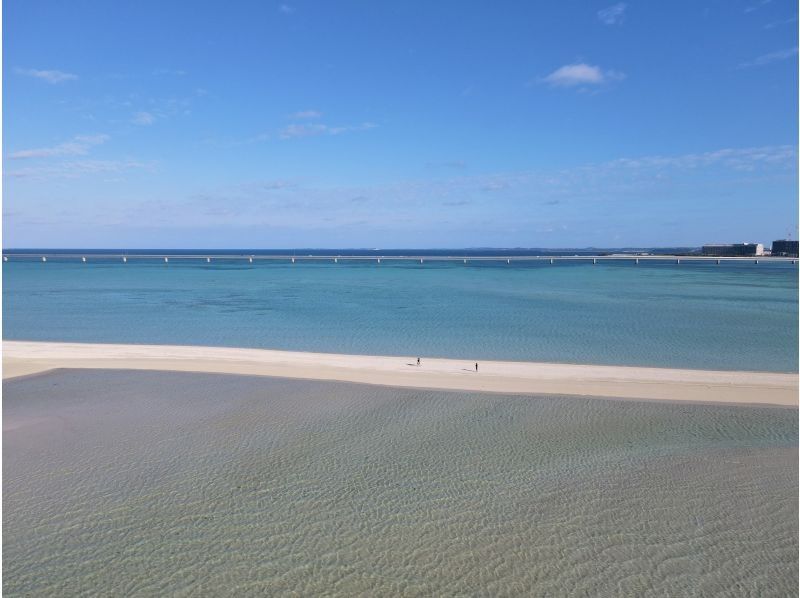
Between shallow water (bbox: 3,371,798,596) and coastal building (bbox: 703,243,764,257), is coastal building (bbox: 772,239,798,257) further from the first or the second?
shallow water (bbox: 3,371,798,596)

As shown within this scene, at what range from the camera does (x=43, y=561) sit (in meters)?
8.23

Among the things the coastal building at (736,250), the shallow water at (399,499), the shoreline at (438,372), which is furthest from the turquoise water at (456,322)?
the coastal building at (736,250)

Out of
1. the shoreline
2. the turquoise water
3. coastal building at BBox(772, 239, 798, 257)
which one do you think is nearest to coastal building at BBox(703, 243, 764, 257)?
coastal building at BBox(772, 239, 798, 257)

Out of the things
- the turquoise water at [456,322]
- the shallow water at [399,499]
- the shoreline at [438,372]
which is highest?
the turquoise water at [456,322]

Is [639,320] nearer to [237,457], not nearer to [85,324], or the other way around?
[237,457]

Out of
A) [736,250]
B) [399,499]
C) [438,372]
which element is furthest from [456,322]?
[736,250]

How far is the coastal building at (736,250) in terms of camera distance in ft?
455

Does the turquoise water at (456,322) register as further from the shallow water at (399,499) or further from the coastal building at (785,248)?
the coastal building at (785,248)

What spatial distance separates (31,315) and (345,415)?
1347 inches

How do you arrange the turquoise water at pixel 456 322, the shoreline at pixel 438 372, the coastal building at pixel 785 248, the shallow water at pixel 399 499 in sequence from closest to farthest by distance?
1. the shallow water at pixel 399 499
2. the shoreline at pixel 438 372
3. the turquoise water at pixel 456 322
4. the coastal building at pixel 785 248

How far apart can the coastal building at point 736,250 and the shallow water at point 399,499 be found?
152 metres

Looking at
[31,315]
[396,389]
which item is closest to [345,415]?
[396,389]

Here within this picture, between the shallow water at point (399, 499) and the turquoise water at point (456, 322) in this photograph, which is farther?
the turquoise water at point (456, 322)

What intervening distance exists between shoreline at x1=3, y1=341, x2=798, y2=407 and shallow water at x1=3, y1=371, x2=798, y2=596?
1924 mm
